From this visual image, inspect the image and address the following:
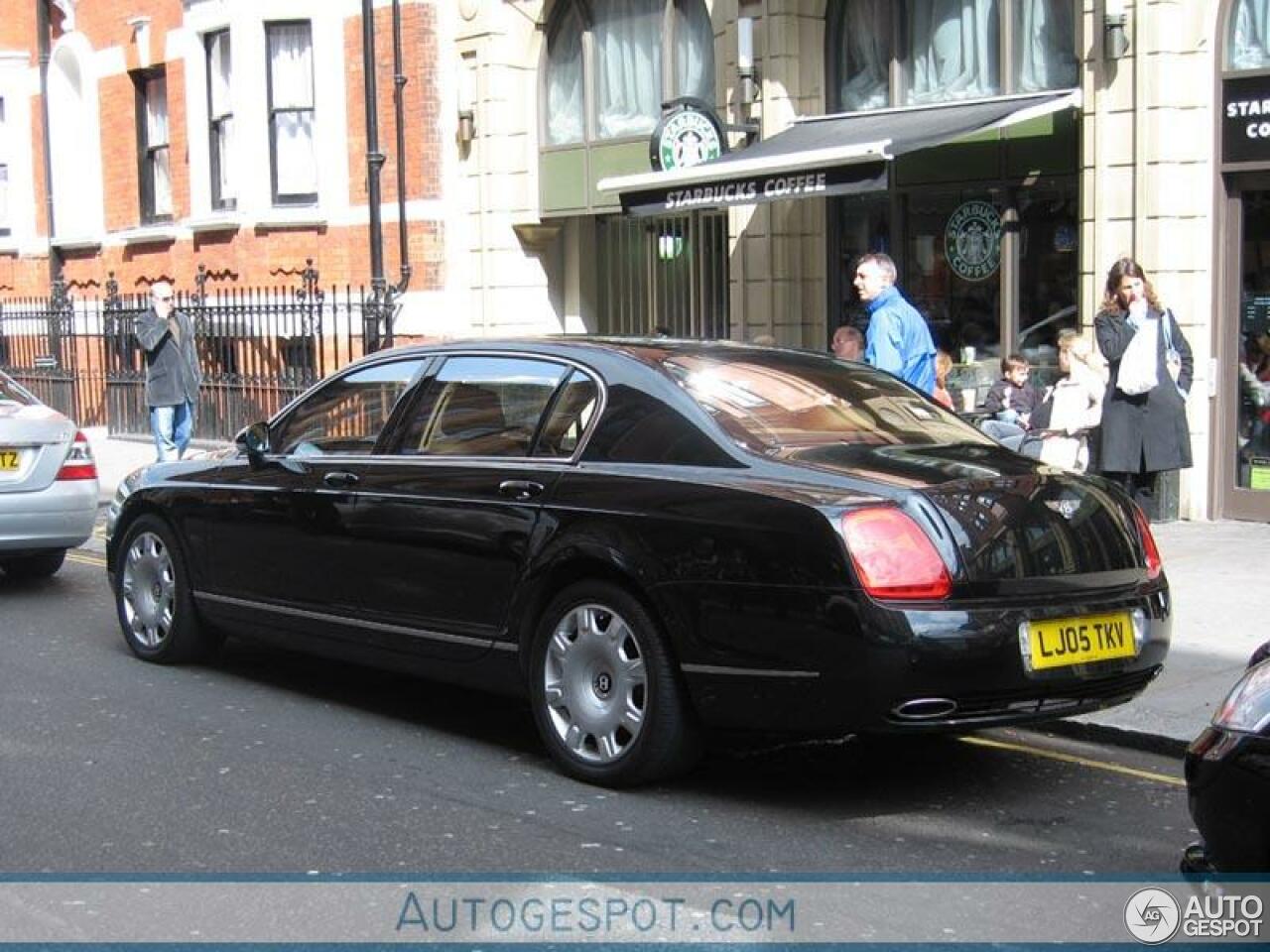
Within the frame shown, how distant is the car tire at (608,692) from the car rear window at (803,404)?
0.75m

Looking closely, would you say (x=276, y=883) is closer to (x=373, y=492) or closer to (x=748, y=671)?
(x=748, y=671)

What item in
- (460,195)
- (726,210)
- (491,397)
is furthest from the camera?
(460,195)

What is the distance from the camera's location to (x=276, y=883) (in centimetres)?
491

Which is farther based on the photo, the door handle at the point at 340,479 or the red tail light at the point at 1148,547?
the door handle at the point at 340,479

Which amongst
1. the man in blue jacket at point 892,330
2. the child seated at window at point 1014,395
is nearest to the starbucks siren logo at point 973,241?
the child seated at window at point 1014,395

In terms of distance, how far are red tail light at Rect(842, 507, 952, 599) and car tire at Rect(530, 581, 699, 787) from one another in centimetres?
81

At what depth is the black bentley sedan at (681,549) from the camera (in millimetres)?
5309

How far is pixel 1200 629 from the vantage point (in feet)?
27.5

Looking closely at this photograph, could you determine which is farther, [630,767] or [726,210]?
[726,210]

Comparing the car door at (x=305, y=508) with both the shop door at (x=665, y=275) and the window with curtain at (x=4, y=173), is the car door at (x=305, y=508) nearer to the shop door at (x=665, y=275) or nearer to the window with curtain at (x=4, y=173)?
the shop door at (x=665, y=275)

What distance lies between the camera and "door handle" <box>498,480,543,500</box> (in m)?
6.16

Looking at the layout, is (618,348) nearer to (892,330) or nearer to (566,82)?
(892,330)

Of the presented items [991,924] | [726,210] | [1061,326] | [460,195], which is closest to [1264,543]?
[1061,326]

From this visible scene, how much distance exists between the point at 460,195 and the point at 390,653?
11.9m
